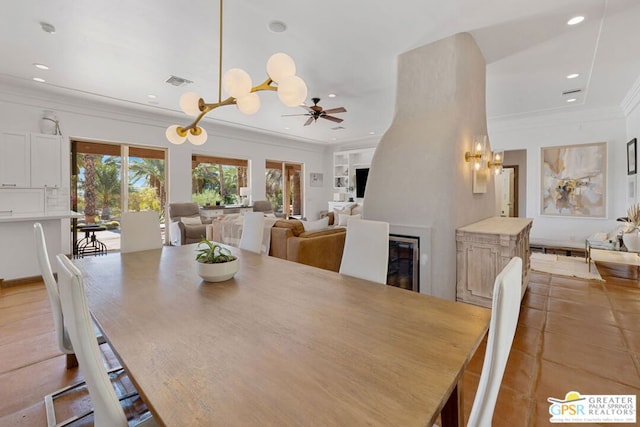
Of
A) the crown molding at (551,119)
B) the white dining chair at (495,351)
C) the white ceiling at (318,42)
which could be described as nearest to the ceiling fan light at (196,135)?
the white ceiling at (318,42)

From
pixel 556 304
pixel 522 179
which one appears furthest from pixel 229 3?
pixel 522 179

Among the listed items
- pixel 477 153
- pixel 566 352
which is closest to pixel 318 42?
pixel 477 153

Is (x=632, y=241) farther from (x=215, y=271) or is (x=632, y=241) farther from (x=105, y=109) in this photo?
(x=105, y=109)

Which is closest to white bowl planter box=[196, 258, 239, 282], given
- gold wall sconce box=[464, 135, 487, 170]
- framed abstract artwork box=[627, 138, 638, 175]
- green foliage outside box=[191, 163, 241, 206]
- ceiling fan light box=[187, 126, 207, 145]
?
ceiling fan light box=[187, 126, 207, 145]

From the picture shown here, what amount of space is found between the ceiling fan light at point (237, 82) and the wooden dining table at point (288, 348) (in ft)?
4.12

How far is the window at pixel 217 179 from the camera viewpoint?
7316 millimetres

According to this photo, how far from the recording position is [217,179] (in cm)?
775

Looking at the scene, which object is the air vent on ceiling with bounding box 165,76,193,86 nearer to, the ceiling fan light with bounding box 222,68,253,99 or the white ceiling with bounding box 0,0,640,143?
the white ceiling with bounding box 0,0,640,143

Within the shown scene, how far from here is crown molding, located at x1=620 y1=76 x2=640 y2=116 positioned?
4.35 meters

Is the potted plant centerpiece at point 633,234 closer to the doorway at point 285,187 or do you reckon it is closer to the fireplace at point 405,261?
the fireplace at point 405,261

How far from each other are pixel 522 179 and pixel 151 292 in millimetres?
9417

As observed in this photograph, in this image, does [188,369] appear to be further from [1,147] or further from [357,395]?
[1,147]

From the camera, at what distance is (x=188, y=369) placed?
3.01 ft

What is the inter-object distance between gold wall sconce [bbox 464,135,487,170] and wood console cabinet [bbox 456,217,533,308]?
2.51ft
